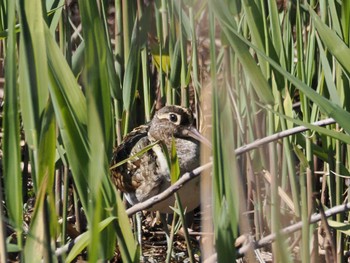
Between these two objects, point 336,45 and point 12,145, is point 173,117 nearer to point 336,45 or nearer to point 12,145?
point 336,45

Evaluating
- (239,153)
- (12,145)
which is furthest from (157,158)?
(12,145)

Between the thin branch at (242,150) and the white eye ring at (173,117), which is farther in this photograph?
the white eye ring at (173,117)

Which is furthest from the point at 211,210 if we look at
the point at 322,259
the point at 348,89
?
the point at 322,259

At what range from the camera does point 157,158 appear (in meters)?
3.16

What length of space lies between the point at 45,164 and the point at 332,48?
2.24ft

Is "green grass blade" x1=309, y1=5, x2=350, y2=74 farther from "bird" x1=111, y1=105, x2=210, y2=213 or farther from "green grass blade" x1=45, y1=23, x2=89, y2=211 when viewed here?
"bird" x1=111, y1=105, x2=210, y2=213

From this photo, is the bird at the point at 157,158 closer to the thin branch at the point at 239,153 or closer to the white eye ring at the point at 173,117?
the white eye ring at the point at 173,117

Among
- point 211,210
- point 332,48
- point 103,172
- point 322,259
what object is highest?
point 332,48

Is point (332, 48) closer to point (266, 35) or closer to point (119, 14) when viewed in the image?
point (266, 35)

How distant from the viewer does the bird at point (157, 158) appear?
3.08m

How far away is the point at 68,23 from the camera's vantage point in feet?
9.16

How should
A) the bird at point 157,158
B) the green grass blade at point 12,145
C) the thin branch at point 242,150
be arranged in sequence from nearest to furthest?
the green grass blade at point 12,145, the thin branch at point 242,150, the bird at point 157,158

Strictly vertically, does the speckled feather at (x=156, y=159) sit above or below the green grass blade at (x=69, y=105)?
below

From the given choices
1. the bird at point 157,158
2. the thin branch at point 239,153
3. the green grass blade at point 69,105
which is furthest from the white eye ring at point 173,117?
the green grass blade at point 69,105
